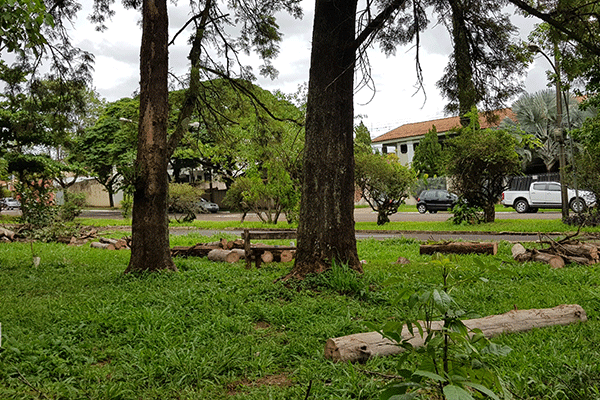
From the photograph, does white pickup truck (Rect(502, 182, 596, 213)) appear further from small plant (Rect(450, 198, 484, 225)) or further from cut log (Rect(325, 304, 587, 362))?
cut log (Rect(325, 304, 587, 362))

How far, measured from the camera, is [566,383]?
321 centimetres

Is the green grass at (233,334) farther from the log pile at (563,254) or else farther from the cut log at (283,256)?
the cut log at (283,256)

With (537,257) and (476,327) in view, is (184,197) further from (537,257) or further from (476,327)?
(476,327)

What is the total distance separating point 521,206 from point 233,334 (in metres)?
25.6

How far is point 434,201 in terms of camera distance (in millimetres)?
29438

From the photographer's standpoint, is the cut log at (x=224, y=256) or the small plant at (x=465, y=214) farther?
the small plant at (x=465, y=214)

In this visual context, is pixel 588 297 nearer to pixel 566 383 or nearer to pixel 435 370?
pixel 566 383

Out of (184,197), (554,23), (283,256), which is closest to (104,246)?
(283,256)

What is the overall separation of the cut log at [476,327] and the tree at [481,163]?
43.1 ft

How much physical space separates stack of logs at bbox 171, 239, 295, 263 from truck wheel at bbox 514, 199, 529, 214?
20.8m

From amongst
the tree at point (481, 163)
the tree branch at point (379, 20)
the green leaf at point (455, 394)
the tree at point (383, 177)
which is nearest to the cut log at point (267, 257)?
the tree branch at point (379, 20)

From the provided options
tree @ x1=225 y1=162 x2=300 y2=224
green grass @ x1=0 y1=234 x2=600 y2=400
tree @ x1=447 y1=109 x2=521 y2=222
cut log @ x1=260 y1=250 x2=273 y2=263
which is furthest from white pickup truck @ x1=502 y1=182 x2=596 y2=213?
cut log @ x1=260 y1=250 x2=273 y2=263

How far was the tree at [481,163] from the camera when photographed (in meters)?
17.1

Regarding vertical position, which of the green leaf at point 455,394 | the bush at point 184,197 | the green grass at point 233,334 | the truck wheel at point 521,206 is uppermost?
the bush at point 184,197
